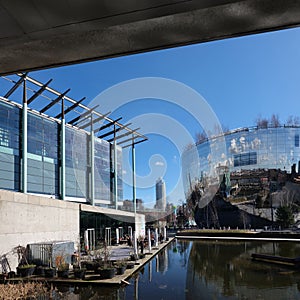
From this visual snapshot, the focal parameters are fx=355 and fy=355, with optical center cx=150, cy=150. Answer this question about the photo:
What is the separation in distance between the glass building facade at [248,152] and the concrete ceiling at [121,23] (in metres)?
78.8

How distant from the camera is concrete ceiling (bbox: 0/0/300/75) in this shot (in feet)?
10.3

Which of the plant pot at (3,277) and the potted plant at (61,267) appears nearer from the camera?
the plant pot at (3,277)

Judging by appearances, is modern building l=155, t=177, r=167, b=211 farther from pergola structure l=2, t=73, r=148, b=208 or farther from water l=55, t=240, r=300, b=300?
water l=55, t=240, r=300, b=300

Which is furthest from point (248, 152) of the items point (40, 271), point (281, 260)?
point (40, 271)

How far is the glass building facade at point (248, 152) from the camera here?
8088cm

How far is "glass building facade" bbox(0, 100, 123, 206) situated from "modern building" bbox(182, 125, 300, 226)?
79.1 ft

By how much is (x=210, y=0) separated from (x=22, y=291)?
12.0 meters

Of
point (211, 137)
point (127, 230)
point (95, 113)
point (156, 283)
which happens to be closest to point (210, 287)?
point (156, 283)

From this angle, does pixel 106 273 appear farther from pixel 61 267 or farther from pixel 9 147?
pixel 9 147

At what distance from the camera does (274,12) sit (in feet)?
10.7

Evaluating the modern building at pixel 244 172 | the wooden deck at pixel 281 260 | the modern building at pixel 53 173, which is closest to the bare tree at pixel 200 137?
the modern building at pixel 244 172

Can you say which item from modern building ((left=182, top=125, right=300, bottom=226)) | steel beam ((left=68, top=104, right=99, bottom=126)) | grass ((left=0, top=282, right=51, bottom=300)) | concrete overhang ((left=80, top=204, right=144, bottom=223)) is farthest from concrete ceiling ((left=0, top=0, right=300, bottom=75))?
modern building ((left=182, top=125, right=300, bottom=226))

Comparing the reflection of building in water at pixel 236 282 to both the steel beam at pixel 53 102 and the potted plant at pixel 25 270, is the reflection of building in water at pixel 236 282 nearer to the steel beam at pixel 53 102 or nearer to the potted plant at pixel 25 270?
the potted plant at pixel 25 270

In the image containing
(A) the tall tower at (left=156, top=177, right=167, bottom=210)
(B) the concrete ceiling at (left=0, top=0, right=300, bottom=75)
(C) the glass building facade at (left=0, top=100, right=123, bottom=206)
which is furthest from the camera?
(A) the tall tower at (left=156, top=177, right=167, bottom=210)
